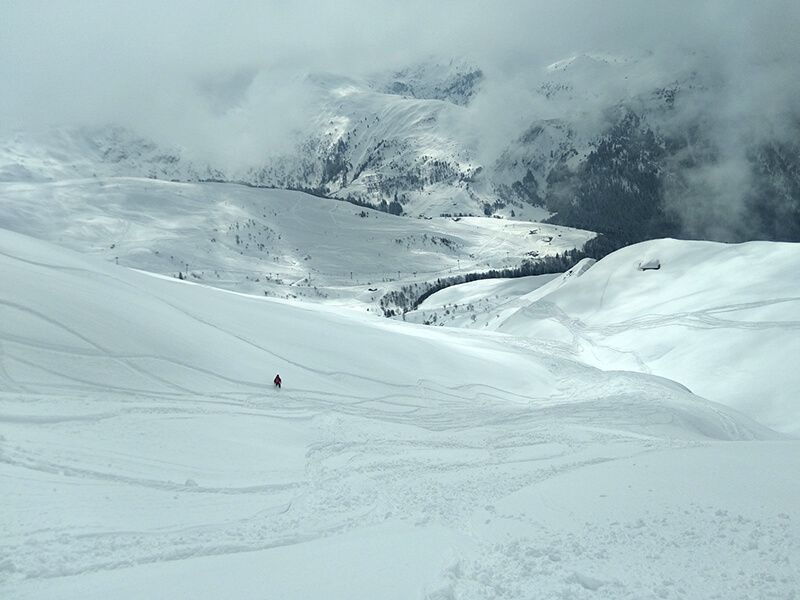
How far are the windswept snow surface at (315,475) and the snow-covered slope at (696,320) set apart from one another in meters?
15.8

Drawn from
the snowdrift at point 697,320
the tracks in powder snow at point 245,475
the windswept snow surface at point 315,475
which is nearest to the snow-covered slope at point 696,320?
the snowdrift at point 697,320

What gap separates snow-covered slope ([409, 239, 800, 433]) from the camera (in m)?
50.8

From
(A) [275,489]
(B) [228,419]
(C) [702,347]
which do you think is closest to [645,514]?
(A) [275,489]

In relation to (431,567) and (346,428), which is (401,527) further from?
(346,428)

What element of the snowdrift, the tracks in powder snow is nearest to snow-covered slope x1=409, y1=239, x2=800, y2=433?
the snowdrift

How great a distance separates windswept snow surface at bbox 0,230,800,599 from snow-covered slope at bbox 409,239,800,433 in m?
15.8

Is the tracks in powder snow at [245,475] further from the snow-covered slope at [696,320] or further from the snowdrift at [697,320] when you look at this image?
the snow-covered slope at [696,320]

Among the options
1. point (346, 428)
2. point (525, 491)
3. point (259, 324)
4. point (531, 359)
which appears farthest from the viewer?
point (531, 359)

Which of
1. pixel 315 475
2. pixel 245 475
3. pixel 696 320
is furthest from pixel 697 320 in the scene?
pixel 245 475

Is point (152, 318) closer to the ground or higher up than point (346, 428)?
higher up

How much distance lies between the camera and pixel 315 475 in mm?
19328

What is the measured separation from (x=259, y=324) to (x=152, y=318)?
27.2ft

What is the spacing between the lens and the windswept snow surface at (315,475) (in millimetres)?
11969

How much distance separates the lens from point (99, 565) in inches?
478
